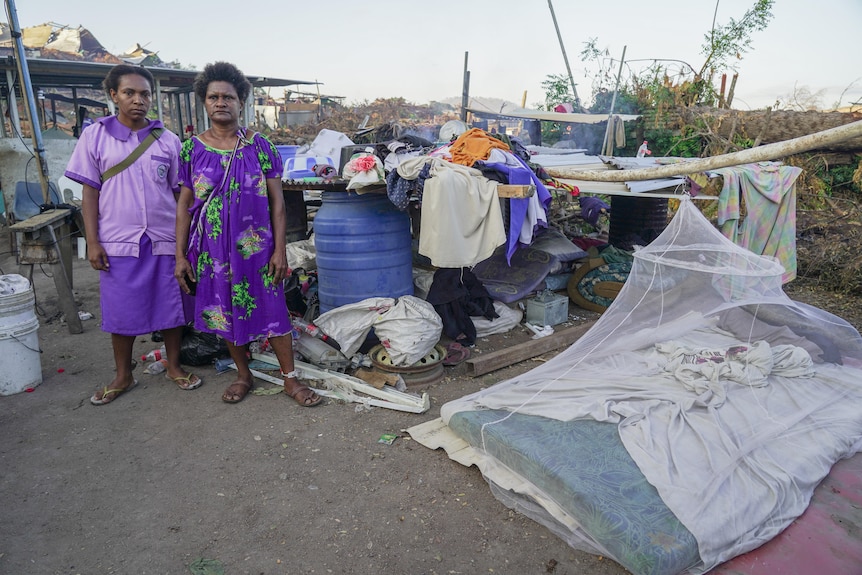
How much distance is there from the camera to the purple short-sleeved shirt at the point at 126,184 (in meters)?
3.17

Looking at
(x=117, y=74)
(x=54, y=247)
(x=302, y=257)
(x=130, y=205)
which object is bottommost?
(x=302, y=257)

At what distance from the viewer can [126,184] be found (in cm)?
322

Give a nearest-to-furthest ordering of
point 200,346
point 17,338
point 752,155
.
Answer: point 752,155 < point 17,338 < point 200,346

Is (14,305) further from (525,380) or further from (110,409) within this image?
(525,380)

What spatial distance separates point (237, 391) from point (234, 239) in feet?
3.45

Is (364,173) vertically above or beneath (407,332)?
above

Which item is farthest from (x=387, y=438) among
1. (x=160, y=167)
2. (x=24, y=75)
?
(x=24, y=75)

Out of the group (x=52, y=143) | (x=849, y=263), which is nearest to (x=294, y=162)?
(x=849, y=263)

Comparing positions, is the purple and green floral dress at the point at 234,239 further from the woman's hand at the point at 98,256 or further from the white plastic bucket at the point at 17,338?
the white plastic bucket at the point at 17,338

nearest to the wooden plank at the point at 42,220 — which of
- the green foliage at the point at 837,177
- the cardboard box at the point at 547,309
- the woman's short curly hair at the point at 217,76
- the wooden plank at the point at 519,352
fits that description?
the woman's short curly hair at the point at 217,76

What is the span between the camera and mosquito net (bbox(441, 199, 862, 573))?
2158mm

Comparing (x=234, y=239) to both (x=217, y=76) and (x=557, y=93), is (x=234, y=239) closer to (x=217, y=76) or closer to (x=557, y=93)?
(x=217, y=76)

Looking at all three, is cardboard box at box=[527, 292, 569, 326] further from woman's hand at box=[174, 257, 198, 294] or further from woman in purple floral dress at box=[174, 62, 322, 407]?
woman's hand at box=[174, 257, 198, 294]

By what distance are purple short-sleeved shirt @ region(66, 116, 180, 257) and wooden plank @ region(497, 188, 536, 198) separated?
219 centimetres
